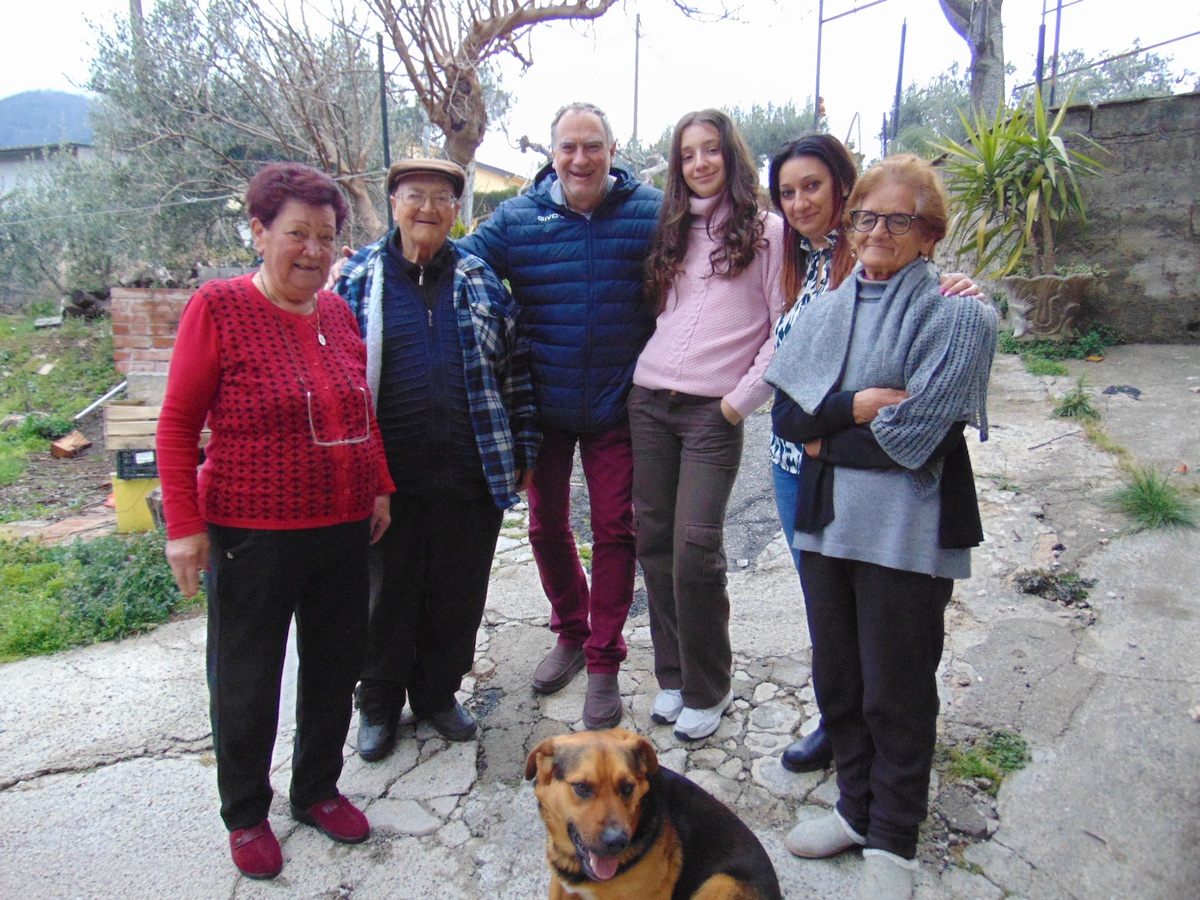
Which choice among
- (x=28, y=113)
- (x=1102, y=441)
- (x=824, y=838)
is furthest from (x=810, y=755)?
(x=28, y=113)

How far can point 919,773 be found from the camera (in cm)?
192

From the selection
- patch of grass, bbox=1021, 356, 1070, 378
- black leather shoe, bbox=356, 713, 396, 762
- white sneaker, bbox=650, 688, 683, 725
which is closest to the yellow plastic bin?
black leather shoe, bbox=356, 713, 396, 762

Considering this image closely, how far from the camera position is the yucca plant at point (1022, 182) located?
5.98m

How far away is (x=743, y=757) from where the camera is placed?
256 centimetres

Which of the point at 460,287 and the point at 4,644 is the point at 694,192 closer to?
the point at 460,287

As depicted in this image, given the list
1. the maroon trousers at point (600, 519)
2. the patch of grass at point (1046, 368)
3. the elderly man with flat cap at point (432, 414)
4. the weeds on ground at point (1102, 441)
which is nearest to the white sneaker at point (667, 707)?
the maroon trousers at point (600, 519)

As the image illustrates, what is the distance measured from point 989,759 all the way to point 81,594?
394 cm

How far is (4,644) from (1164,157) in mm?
8013

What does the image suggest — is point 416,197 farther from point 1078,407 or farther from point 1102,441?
point 1078,407

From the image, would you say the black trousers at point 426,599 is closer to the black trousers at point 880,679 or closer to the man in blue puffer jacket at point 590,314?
the man in blue puffer jacket at point 590,314

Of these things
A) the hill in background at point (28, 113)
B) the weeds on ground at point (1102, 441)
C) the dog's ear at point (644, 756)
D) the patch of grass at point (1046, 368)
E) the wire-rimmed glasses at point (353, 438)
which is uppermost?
the hill in background at point (28, 113)

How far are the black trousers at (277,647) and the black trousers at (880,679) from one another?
1.28 m

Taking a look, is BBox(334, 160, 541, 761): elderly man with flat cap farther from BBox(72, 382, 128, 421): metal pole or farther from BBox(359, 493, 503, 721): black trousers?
BBox(72, 382, 128, 421): metal pole

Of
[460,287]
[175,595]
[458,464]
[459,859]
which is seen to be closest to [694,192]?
[460,287]
